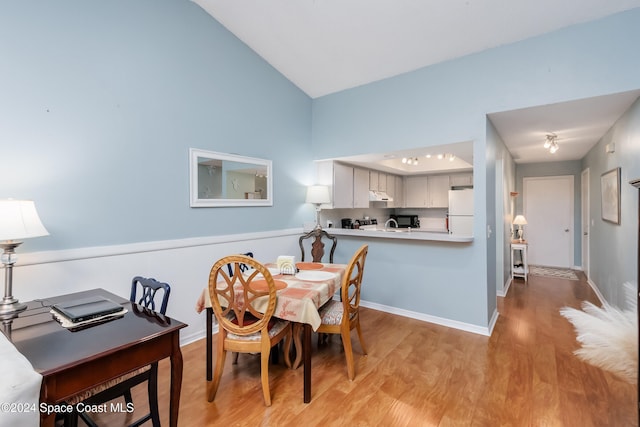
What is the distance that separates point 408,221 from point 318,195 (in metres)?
3.29

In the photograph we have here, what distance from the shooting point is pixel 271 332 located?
204 cm

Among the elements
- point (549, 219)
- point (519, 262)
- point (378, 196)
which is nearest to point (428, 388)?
point (378, 196)

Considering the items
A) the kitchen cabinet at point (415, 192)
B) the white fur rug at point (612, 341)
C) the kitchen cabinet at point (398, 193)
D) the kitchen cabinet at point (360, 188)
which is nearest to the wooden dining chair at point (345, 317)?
the white fur rug at point (612, 341)

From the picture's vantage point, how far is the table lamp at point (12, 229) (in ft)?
5.11

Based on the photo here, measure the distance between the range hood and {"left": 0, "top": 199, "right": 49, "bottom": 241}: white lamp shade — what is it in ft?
14.1

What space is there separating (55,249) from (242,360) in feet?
5.44

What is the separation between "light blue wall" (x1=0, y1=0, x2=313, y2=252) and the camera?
6.57 feet

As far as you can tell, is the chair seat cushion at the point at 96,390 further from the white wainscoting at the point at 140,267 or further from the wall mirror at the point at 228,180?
the wall mirror at the point at 228,180

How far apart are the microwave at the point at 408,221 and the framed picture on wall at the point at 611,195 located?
3.06 meters

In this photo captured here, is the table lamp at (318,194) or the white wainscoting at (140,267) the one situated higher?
the table lamp at (318,194)

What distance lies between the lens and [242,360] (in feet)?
8.46

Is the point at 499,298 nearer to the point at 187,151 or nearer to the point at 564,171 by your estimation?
the point at 564,171

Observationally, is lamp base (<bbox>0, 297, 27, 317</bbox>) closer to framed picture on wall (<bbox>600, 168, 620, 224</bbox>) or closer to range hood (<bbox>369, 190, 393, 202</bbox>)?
range hood (<bbox>369, 190, 393, 202</bbox>)

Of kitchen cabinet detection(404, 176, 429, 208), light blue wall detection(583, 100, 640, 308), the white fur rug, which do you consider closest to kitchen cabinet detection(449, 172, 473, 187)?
kitchen cabinet detection(404, 176, 429, 208)
